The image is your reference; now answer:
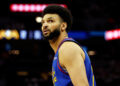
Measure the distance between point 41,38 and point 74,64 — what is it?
45.5ft

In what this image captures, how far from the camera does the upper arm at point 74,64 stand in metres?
2.11

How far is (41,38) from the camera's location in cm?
1594

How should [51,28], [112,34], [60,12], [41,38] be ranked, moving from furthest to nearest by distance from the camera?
[112,34]
[41,38]
[60,12]
[51,28]

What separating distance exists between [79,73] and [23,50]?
65.0 feet

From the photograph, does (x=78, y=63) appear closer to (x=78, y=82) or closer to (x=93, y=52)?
(x=78, y=82)

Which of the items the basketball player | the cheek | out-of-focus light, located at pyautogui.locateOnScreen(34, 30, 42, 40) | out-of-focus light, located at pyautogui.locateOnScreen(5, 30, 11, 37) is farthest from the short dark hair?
out-of-focus light, located at pyautogui.locateOnScreen(5, 30, 11, 37)

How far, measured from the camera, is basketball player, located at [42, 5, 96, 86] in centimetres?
213

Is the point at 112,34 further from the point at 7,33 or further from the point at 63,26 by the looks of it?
→ the point at 63,26

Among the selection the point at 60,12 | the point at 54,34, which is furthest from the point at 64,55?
the point at 60,12

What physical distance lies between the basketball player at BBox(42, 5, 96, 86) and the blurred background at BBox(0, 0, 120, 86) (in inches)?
476

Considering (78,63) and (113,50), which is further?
(113,50)

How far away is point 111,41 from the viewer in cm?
1812

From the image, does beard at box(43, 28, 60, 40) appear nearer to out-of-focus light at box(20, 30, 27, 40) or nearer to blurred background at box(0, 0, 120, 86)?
blurred background at box(0, 0, 120, 86)

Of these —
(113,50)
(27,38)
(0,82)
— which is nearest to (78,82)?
(27,38)
